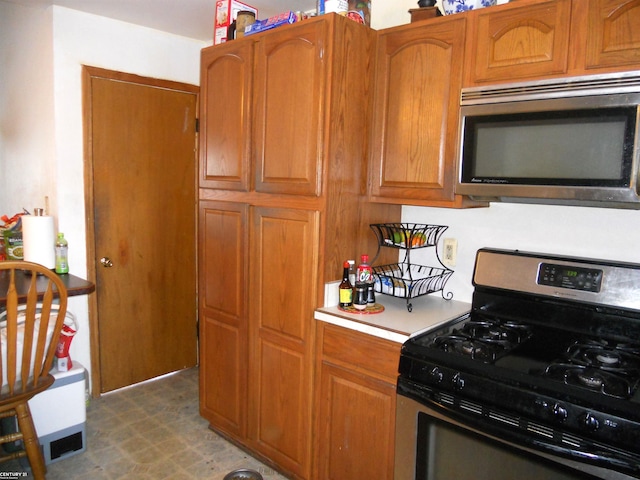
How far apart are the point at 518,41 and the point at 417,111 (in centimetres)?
43

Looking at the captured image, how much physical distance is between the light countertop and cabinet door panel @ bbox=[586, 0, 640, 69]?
1.04 meters

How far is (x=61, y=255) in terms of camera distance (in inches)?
104

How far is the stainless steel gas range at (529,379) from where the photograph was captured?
1.30 m

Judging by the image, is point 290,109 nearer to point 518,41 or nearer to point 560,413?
point 518,41

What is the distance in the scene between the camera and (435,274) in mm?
2232

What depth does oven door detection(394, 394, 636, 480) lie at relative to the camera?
1.35 meters

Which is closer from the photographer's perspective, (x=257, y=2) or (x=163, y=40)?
(x=257, y=2)

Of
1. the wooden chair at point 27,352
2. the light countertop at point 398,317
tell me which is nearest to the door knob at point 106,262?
the wooden chair at point 27,352

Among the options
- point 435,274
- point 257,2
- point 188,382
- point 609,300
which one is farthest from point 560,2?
point 188,382

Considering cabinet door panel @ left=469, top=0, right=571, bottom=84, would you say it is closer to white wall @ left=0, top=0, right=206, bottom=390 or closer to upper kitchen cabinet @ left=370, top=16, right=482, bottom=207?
upper kitchen cabinet @ left=370, top=16, right=482, bottom=207

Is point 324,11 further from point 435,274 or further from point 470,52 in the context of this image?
point 435,274

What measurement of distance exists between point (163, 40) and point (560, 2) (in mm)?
2407

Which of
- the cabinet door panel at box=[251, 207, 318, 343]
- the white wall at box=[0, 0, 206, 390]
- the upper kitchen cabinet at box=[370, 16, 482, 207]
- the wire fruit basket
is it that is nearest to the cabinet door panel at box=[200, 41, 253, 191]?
the cabinet door panel at box=[251, 207, 318, 343]

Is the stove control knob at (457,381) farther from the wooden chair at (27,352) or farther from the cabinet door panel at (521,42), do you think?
the wooden chair at (27,352)
